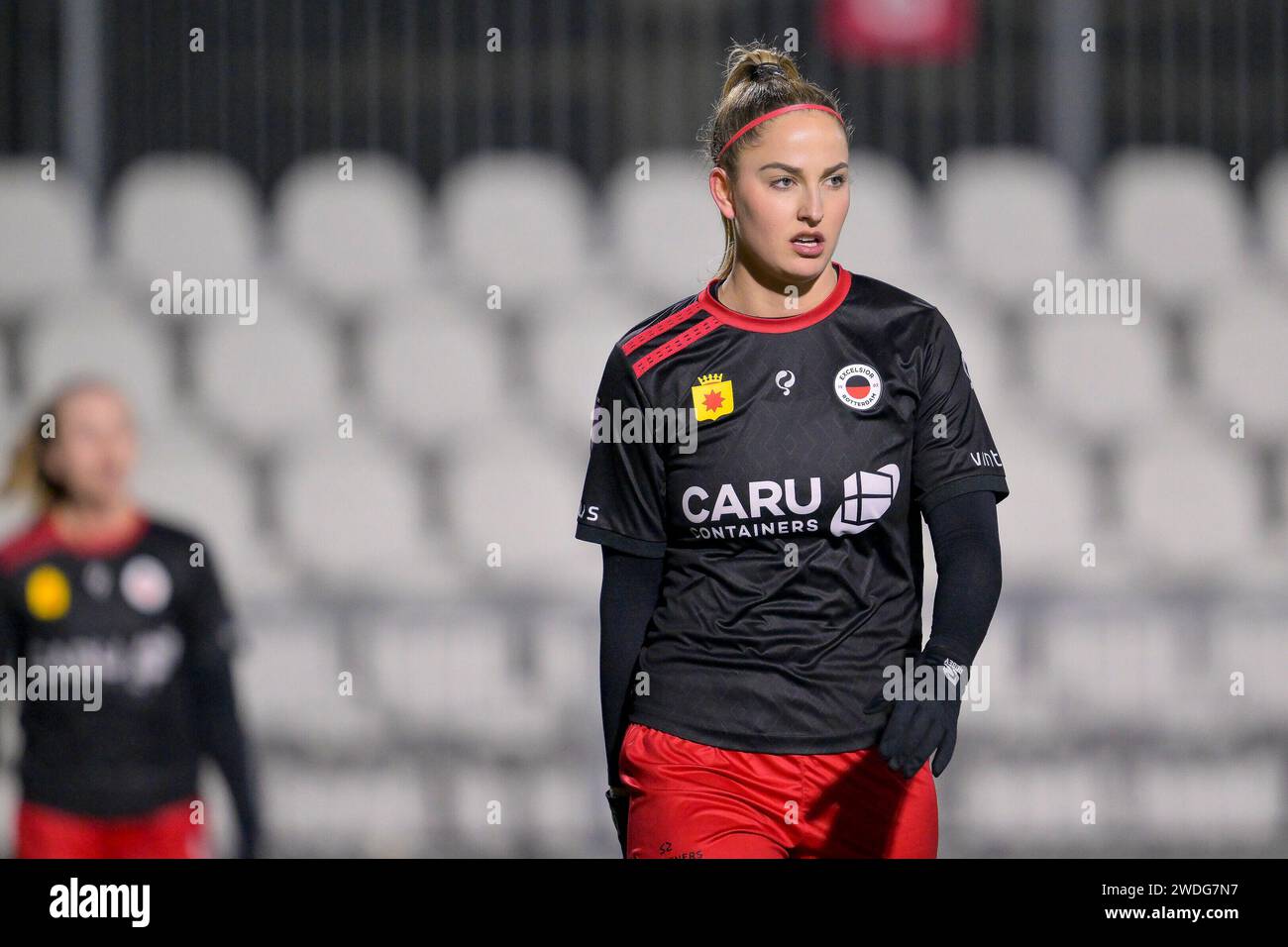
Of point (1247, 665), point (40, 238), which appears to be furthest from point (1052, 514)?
point (40, 238)

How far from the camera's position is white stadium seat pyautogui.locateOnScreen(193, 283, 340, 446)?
3.88 meters

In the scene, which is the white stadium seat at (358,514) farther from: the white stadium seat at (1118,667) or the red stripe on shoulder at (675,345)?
the red stripe on shoulder at (675,345)

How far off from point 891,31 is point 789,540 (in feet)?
7.86

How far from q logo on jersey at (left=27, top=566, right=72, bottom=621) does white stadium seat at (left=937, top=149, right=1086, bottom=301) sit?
8.30 feet

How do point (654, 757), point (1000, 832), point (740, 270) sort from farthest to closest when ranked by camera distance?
1. point (1000, 832)
2. point (740, 270)
3. point (654, 757)

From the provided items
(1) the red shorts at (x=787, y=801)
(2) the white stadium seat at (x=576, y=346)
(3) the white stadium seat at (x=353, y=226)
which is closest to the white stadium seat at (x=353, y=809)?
(2) the white stadium seat at (x=576, y=346)

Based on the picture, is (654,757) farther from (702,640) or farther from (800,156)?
(800,156)

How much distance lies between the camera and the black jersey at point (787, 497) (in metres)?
1.89

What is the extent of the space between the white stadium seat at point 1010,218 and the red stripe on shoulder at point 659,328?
2068 millimetres

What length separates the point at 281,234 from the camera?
3945mm

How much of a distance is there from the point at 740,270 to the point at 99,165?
8.37ft

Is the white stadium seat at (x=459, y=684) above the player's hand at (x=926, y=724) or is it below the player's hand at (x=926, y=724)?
below

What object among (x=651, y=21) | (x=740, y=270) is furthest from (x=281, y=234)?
(x=740, y=270)
